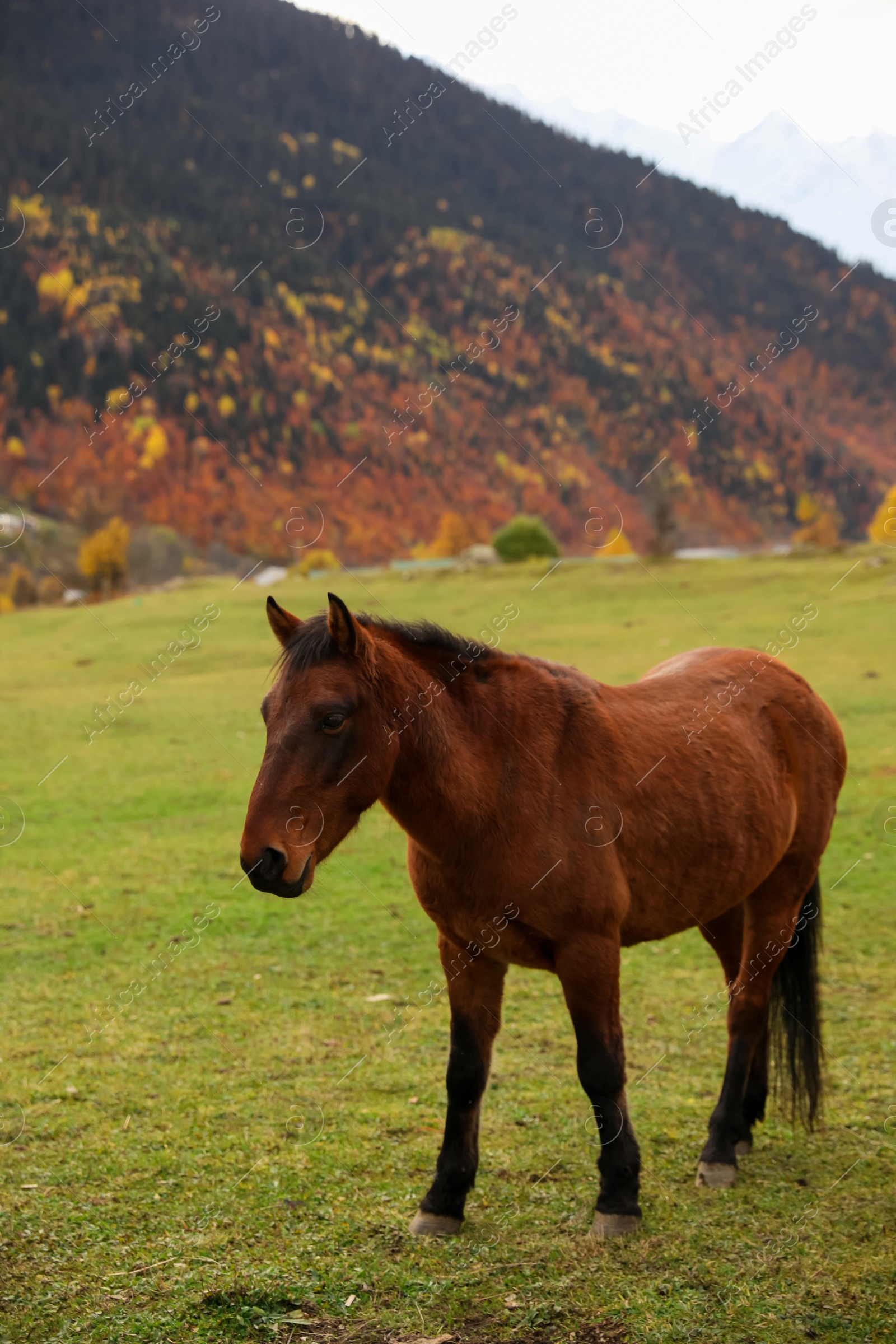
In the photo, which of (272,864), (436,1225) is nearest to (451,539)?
(436,1225)

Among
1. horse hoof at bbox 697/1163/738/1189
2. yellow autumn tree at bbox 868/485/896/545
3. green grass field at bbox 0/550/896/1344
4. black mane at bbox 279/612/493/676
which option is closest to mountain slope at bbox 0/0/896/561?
yellow autumn tree at bbox 868/485/896/545

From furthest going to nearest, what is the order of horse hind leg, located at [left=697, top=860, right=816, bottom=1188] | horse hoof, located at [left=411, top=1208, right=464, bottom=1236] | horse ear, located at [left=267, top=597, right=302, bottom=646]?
horse hind leg, located at [left=697, top=860, right=816, bottom=1188] < horse hoof, located at [left=411, top=1208, right=464, bottom=1236] < horse ear, located at [left=267, top=597, right=302, bottom=646]

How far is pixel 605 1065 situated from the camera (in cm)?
404

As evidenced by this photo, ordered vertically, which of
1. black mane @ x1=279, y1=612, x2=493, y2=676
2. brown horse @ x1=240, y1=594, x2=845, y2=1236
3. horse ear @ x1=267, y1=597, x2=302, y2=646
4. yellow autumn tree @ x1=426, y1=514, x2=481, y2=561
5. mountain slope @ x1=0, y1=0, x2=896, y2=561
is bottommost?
yellow autumn tree @ x1=426, y1=514, x2=481, y2=561

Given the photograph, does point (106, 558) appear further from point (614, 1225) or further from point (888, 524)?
point (614, 1225)

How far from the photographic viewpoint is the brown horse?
355 centimetres

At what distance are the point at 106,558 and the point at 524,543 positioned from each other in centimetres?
1697

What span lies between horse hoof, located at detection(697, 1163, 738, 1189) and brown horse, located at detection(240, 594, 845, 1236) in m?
0.01

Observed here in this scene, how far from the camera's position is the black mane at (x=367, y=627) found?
11.8 ft

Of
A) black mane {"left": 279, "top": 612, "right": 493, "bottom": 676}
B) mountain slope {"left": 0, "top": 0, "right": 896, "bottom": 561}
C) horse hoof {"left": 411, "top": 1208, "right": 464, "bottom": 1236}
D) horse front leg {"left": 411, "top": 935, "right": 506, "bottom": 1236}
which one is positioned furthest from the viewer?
mountain slope {"left": 0, "top": 0, "right": 896, "bottom": 561}

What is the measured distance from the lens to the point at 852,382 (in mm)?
198250

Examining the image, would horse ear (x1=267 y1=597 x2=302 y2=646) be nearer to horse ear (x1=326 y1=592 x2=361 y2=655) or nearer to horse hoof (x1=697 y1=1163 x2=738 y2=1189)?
horse ear (x1=326 y1=592 x2=361 y2=655)

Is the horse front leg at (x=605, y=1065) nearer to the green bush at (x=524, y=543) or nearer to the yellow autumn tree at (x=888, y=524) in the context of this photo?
the yellow autumn tree at (x=888, y=524)

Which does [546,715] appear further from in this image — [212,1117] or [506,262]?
[506,262]
